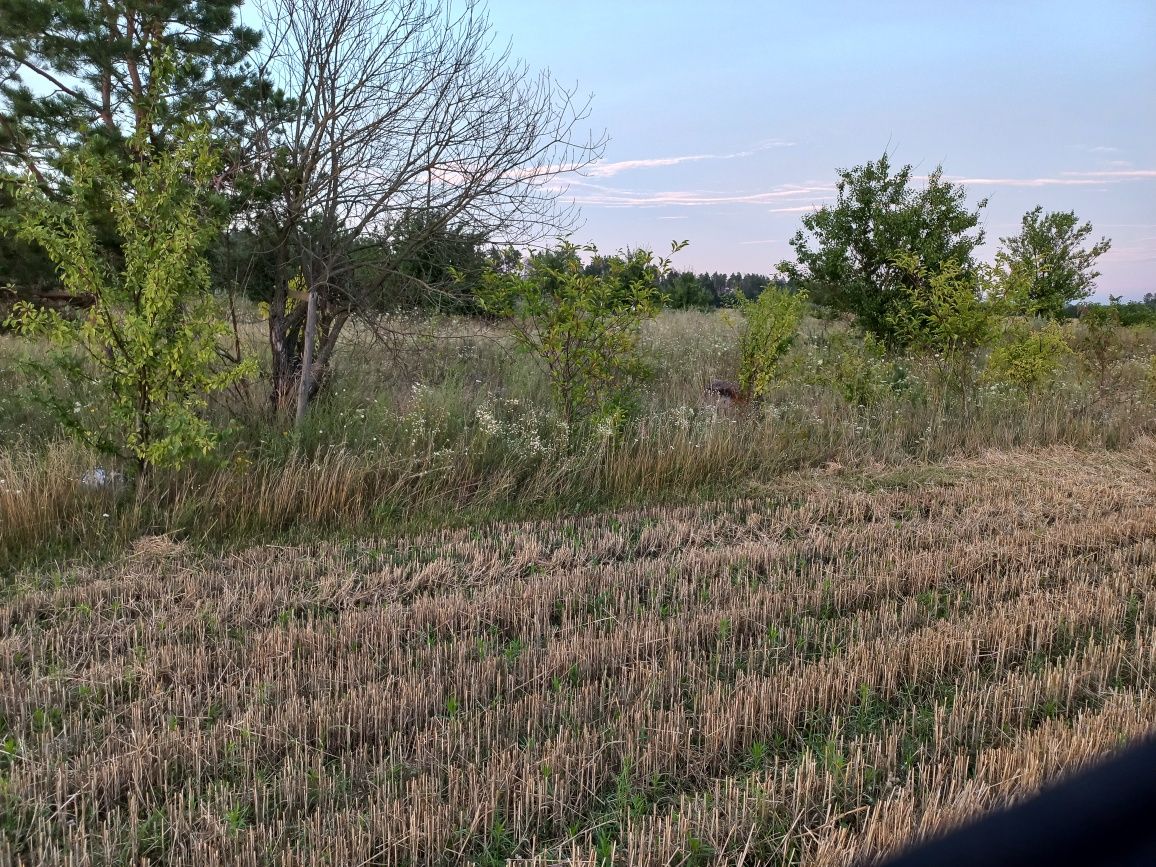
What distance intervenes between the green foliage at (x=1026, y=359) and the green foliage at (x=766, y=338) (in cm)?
345

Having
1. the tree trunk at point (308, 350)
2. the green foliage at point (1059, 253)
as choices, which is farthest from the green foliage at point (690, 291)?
the tree trunk at point (308, 350)

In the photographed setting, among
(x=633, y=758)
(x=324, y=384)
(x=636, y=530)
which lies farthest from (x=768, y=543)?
(x=324, y=384)

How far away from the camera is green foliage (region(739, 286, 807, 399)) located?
36.7ft

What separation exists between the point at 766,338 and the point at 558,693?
26.8 feet

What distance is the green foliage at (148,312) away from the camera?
6.36 meters

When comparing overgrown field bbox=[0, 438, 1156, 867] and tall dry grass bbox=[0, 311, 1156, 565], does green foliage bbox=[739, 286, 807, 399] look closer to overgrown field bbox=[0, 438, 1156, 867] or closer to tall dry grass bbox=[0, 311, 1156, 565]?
tall dry grass bbox=[0, 311, 1156, 565]

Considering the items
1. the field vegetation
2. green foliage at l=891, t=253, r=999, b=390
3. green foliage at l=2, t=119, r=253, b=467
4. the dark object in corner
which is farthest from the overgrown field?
green foliage at l=891, t=253, r=999, b=390

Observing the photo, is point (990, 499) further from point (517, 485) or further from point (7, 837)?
point (7, 837)

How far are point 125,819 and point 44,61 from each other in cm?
1065

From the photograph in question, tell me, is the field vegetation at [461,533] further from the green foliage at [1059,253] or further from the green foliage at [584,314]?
the green foliage at [1059,253]

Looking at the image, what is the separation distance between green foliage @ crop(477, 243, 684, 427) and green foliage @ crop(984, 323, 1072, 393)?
20.5 feet

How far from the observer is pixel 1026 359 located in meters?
12.4

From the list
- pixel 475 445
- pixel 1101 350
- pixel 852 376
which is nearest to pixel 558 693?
pixel 475 445

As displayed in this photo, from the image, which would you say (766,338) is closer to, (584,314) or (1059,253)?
(584,314)
